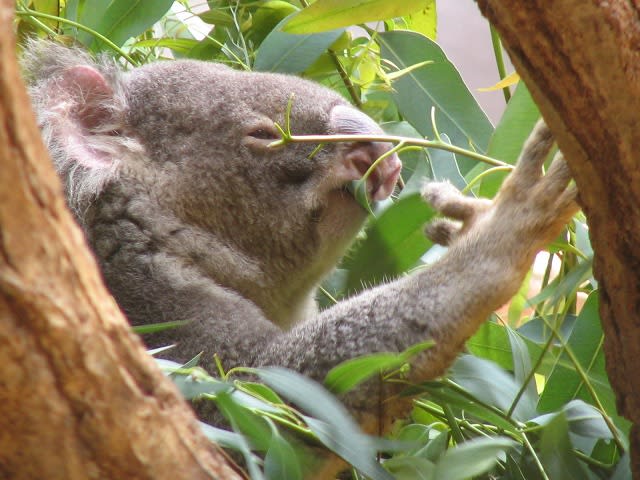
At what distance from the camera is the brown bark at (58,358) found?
0.71 meters

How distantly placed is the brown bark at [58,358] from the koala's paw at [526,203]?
937 mm

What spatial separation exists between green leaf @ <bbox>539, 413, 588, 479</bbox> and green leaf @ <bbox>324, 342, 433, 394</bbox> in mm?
284

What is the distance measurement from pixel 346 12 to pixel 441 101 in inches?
26.2

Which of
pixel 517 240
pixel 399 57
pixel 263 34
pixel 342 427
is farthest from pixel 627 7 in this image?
pixel 263 34

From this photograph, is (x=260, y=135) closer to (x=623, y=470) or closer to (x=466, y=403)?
(x=466, y=403)

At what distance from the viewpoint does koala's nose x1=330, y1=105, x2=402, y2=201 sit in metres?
2.18

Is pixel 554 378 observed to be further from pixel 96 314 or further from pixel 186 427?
pixel 96 314

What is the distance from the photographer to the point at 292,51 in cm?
263

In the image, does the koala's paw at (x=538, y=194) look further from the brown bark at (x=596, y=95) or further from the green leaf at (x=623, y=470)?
the green leaf at (x=623, y=470)

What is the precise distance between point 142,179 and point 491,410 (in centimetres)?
110

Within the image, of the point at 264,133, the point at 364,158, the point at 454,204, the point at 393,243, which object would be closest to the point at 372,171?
the point at 364,158

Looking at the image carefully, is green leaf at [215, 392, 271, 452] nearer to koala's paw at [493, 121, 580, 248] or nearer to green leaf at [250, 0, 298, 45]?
koala's paw at [493, 121, 580, 248]

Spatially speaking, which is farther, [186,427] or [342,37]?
[342,37]

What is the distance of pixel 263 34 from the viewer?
2975 mm
